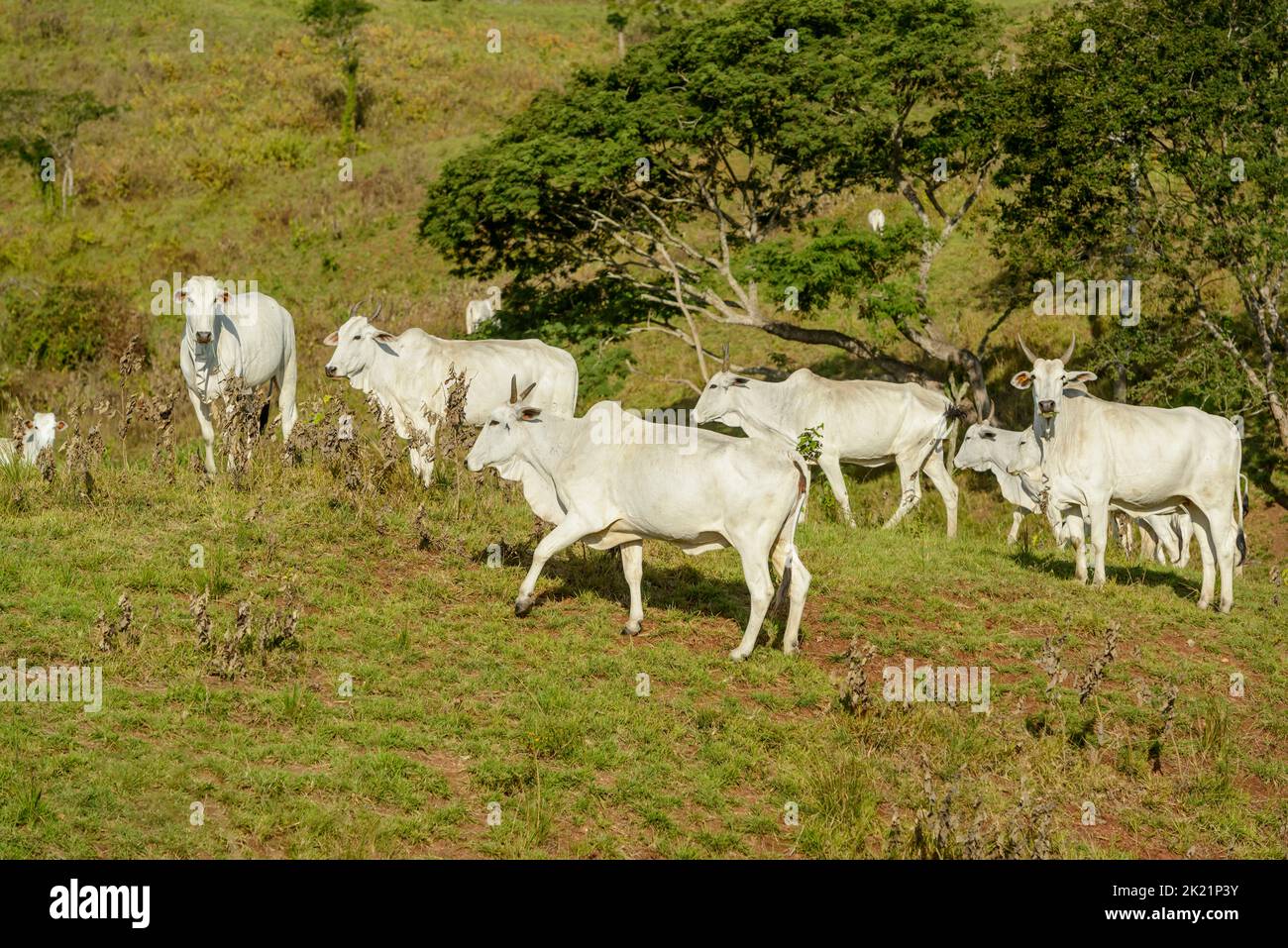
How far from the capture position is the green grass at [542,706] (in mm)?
7352

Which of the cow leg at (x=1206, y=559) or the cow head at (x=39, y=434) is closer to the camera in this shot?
the cow leg at (x=1206, y=559)

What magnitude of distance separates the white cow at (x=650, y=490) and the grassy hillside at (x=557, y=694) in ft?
1.95

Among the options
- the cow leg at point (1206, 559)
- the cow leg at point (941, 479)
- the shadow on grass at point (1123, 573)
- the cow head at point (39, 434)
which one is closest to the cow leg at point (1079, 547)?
the shadow on grass at point (1123, 573)

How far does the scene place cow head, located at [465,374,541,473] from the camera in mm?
10391

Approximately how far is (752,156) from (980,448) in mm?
6612

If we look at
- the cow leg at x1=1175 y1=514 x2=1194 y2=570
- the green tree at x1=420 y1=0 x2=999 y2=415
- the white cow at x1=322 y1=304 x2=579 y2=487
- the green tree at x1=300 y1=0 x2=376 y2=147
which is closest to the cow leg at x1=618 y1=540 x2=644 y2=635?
the white cow at x1=322 y1=304 x2=579 y2=487

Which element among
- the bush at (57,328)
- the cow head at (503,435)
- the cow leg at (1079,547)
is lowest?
the cow leg at (1079,547)

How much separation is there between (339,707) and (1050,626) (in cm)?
581

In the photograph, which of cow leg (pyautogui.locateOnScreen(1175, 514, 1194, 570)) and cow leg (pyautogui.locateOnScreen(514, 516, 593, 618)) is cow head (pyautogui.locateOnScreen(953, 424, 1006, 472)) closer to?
cow leg (pyautogui.locateOnScreen(1175, 514, 1194, 570))

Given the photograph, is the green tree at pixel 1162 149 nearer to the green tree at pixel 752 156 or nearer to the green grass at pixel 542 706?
the green tree at pixel 752 156

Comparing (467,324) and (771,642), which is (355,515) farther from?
(467,324)

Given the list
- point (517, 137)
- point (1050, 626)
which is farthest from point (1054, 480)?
point (517, 137)

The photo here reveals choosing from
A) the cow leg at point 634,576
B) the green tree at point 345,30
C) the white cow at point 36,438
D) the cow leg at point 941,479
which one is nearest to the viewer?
the cow leg at point 634,576

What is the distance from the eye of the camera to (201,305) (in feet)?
44.3
